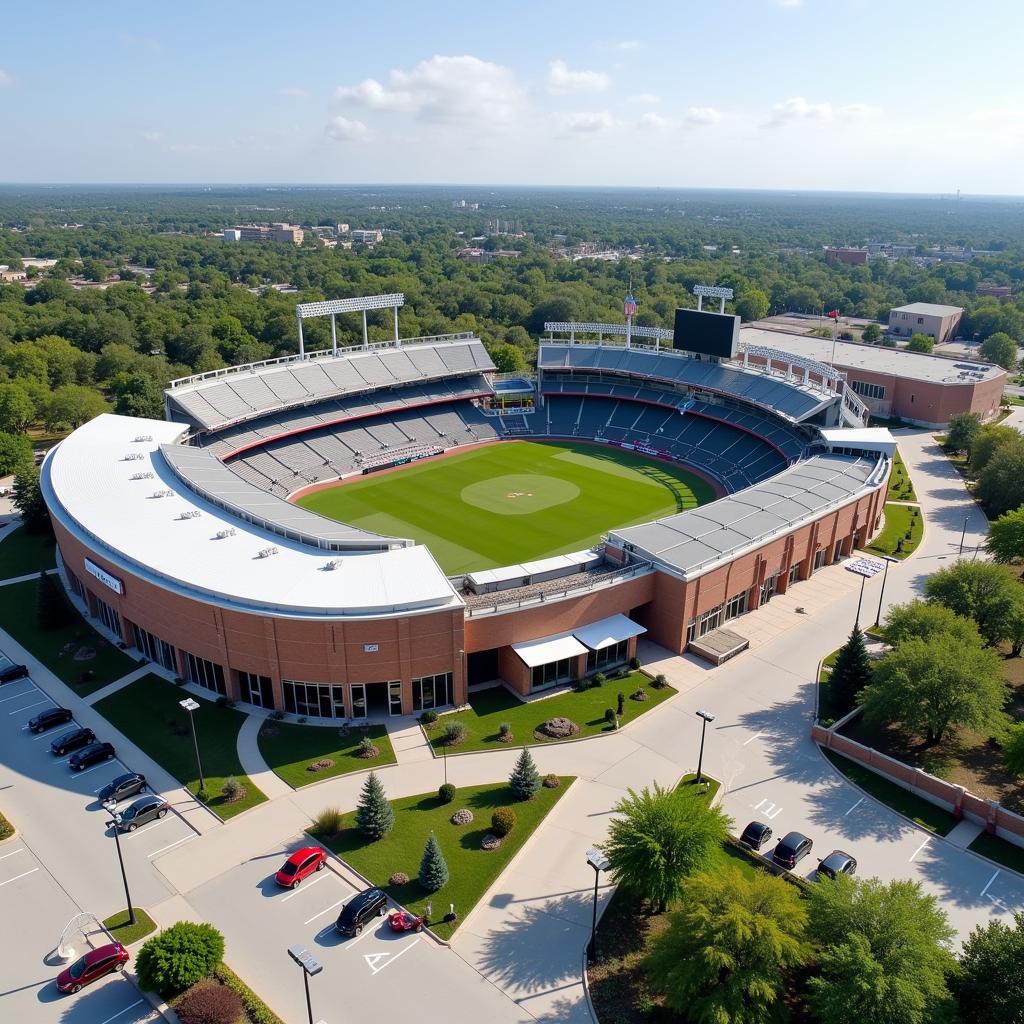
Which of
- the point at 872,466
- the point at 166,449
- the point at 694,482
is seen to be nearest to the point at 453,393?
the point at 694,482

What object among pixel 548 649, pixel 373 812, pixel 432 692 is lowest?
pixel 432 692

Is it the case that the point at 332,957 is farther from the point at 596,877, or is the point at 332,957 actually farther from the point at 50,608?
the point at 50,608

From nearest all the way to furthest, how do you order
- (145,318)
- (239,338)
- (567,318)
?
(239,338) → (145,318) → (567,318)

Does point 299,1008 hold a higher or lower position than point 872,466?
lower

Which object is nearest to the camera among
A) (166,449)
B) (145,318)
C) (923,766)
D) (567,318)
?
(923,766)

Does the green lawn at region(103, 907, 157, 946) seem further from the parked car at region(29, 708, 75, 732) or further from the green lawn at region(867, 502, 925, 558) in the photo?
the green lawn at region(867, 502, 925, 558)

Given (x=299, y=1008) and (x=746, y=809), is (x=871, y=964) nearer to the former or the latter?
(x=746, y=809)

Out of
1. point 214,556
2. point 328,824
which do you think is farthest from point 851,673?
point 214,556
